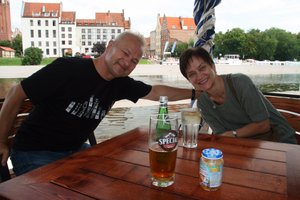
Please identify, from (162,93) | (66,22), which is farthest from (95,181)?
(66,22)

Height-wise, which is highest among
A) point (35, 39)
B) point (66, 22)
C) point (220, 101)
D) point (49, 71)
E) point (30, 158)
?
point (66, 22)

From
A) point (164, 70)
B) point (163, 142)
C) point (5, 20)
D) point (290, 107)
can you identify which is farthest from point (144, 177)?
point (5, 20)

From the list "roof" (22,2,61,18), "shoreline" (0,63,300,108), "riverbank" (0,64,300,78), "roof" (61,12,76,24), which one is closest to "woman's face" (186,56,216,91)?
"shoreline" (0,63,300,108)

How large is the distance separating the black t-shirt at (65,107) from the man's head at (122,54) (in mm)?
92

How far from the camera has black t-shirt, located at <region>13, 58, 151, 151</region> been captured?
149cm

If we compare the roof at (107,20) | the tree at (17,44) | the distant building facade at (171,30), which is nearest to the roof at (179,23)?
the distant building facade at (171,30)

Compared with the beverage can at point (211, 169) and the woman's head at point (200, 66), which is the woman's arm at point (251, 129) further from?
the beverage can at point (211, 169)

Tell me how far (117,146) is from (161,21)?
68.7 meters

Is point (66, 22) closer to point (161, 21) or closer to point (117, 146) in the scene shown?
point (161, 21)

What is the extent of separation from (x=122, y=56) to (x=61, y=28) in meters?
55.5

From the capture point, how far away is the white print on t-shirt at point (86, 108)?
4.87 feet

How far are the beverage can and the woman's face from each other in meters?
0.98

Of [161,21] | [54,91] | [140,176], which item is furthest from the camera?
[161,21]

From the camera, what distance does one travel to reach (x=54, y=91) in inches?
57.7
